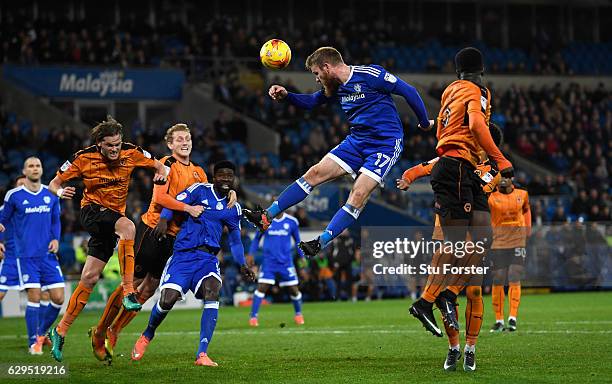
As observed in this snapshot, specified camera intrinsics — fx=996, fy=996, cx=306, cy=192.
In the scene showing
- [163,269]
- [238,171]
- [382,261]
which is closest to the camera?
[163,269]

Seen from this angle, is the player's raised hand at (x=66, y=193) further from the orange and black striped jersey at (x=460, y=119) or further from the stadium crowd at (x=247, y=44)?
the stadium crowd at (x=247, y=44)

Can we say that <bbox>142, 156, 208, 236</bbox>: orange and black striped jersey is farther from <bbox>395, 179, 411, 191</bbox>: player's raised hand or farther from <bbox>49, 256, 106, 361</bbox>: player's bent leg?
<bbox>395, 179, 411, 191</bbox>: player's raised hand

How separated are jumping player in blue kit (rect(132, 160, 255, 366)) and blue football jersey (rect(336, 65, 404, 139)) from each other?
1891 millimetres

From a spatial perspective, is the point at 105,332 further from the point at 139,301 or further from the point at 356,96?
the point at 356,96

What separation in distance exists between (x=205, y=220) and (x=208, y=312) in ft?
3.54

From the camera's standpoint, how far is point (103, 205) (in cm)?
1146

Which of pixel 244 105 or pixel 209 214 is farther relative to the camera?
pixel 244 105

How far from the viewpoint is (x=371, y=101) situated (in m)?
10.8

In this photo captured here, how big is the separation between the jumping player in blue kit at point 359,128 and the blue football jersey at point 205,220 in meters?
1.18

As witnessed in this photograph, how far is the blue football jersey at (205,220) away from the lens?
11.6 meters

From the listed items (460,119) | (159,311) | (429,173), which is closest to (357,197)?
(429,173)

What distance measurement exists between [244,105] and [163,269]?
22.1 metres

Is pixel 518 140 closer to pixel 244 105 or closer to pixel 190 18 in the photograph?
pixel 244 105

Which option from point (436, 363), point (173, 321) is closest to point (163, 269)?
point (436, 363)
